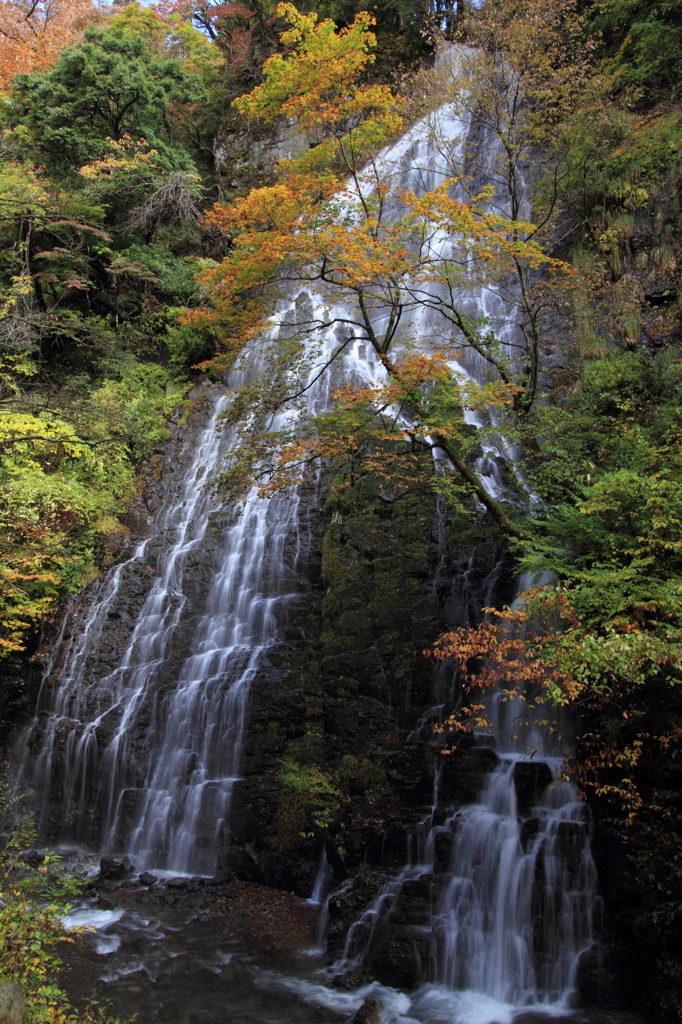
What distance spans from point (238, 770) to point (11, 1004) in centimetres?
598

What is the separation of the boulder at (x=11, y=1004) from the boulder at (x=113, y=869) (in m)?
5.48

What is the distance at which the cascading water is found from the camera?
6.68 m

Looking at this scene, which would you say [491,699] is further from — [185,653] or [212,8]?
[212,8]

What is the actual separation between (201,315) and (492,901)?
9.97 m

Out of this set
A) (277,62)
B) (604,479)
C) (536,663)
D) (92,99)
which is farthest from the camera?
(92,99)

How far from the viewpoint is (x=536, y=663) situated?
19.0 ft

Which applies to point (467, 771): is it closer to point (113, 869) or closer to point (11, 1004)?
point (11, 1004)

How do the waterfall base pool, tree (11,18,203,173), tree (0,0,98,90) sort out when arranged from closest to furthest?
the waterfall base pool → tree (11,18,203,173) → tree (0,0,98,90)

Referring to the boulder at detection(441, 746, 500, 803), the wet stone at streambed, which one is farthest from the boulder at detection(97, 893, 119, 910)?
the boulder at detection(441, 746, 500, 803)

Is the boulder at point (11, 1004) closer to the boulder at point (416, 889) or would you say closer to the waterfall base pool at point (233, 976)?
the waterfall base pool at point (233, 976)

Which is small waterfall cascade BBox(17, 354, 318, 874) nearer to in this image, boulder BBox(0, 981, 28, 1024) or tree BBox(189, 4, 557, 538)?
tree BBox(189, 4, 557, 538)

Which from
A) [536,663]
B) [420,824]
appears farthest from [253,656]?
[536,663]

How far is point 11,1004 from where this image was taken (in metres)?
4.09

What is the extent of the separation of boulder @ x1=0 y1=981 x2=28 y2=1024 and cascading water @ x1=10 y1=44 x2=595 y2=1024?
12.8ft
